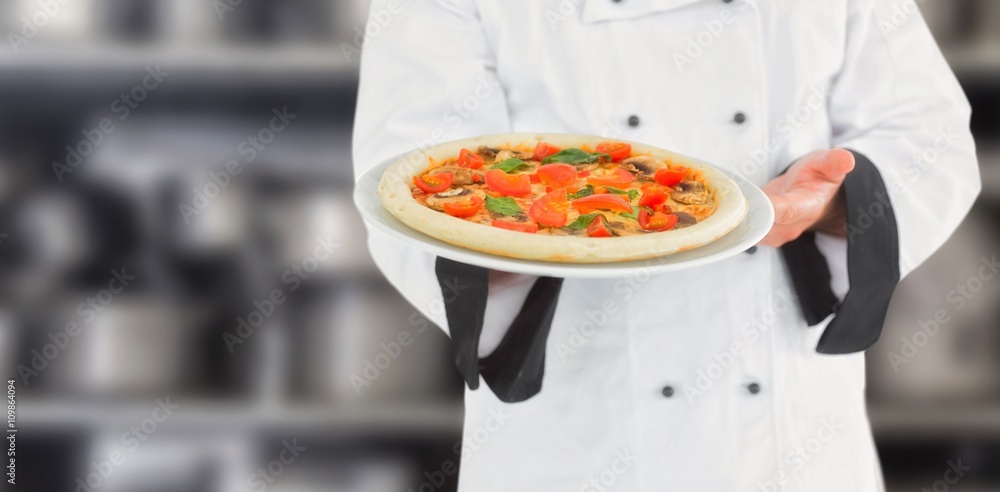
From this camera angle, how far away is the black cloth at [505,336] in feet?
2.92

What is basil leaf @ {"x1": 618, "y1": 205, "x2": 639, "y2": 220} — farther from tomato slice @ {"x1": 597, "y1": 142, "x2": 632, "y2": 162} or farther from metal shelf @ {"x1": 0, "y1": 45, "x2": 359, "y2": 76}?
metal shelf @ {"x1": 0, "y1": 45, "x2": 359, "y2": 76}

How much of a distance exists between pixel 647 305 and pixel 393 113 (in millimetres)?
403

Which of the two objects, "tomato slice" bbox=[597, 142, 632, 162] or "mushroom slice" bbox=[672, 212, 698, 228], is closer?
"mushroom slice" bbox=[672, 212, 698, 228]

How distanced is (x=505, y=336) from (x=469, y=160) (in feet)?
0.70

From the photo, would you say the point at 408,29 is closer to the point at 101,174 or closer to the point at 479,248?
the point at 479,248

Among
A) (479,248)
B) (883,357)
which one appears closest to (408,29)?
(479,248)

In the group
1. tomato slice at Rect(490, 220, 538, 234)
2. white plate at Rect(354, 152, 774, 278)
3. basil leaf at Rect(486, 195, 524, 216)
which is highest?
white plate at Rect(354, 152, 774, 278)

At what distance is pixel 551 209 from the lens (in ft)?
2.83

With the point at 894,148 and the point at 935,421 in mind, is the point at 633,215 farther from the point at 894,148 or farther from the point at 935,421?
the point at 935,421

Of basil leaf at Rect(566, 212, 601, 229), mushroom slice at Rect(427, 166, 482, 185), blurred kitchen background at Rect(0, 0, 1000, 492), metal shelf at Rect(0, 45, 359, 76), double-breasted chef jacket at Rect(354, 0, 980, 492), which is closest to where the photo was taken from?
basil leaf at Rect(566, 212, 601, 229)

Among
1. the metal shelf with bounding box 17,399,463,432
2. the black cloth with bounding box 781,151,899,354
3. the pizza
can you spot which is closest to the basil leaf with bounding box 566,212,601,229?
the pizza

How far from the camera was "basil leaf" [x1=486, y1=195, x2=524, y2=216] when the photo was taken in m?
0.86

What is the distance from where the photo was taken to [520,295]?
100 centimetres

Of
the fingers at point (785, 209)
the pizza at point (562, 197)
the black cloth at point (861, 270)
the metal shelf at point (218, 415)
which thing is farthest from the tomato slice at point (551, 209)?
the metal shelf at point (218, 415)
